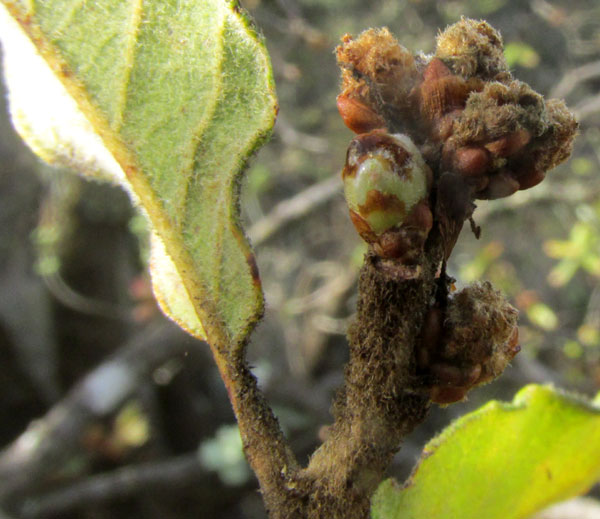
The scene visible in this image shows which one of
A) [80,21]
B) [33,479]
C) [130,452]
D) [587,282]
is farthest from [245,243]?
[587,282]

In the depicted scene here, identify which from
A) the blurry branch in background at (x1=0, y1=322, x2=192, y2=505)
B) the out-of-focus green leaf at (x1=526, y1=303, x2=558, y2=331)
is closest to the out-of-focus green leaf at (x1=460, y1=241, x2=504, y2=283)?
the out-of-focus green leaf at (x1=526, y1=303, x2=558, y2=331)

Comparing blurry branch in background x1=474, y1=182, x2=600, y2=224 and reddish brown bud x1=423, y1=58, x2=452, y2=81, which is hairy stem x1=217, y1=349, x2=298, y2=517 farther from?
blurry branch in background x1=474, y1=182, x2=600, y2=224

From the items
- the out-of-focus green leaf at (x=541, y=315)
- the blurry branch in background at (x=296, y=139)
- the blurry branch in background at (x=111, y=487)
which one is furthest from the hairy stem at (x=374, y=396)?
the blurry branch in background at (x=296, y=139)

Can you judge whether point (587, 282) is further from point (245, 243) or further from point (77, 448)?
point (245, 243)

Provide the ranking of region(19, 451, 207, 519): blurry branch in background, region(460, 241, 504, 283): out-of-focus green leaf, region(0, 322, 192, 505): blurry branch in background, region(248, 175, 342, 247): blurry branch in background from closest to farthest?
region(0, 322, 192, 505): blurry branch in background → region(19, 451, 207, 519): blurry branch in background → region(460, 241, 504, 283): out-of-focus green leaf → region(248, 175, 342, 247): blurry branch in background

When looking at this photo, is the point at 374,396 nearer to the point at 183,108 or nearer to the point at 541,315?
the point at 183,108
